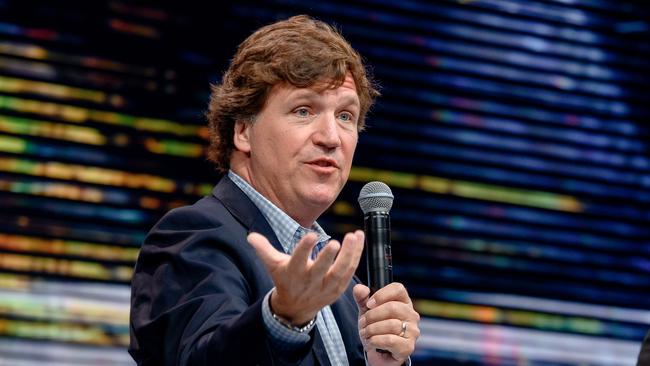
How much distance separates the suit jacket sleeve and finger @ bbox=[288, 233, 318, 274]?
4.5 inches

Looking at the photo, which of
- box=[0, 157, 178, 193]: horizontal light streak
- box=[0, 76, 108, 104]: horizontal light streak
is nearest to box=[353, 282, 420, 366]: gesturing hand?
box=[0, 157, 178, 193]: horizontal light streak

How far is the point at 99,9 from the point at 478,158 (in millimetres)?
1850

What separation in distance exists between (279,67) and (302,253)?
0.79 m

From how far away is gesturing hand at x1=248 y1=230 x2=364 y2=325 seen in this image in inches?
62.4

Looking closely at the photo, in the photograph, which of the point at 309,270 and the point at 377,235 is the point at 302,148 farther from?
the point at 309,270

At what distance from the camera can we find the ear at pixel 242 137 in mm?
2357

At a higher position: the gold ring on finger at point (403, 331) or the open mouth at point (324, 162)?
the open mouth at point (324, 162)

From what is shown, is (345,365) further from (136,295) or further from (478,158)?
(478,158)

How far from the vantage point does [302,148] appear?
2225 mm

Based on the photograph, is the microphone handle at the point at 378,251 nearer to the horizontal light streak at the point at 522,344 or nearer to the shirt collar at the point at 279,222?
the shirt collar at the point at 279,222

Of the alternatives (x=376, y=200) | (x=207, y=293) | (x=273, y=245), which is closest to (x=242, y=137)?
(x=273, y=245)

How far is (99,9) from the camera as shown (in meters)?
4.08

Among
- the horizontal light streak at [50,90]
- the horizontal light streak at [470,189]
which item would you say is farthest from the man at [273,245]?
the horizontal light streak at [470,189]

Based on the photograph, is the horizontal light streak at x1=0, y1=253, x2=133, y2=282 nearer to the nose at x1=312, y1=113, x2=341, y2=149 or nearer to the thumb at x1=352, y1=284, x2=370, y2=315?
the nose at x1=312, y1=113, x2=341, y2=149
